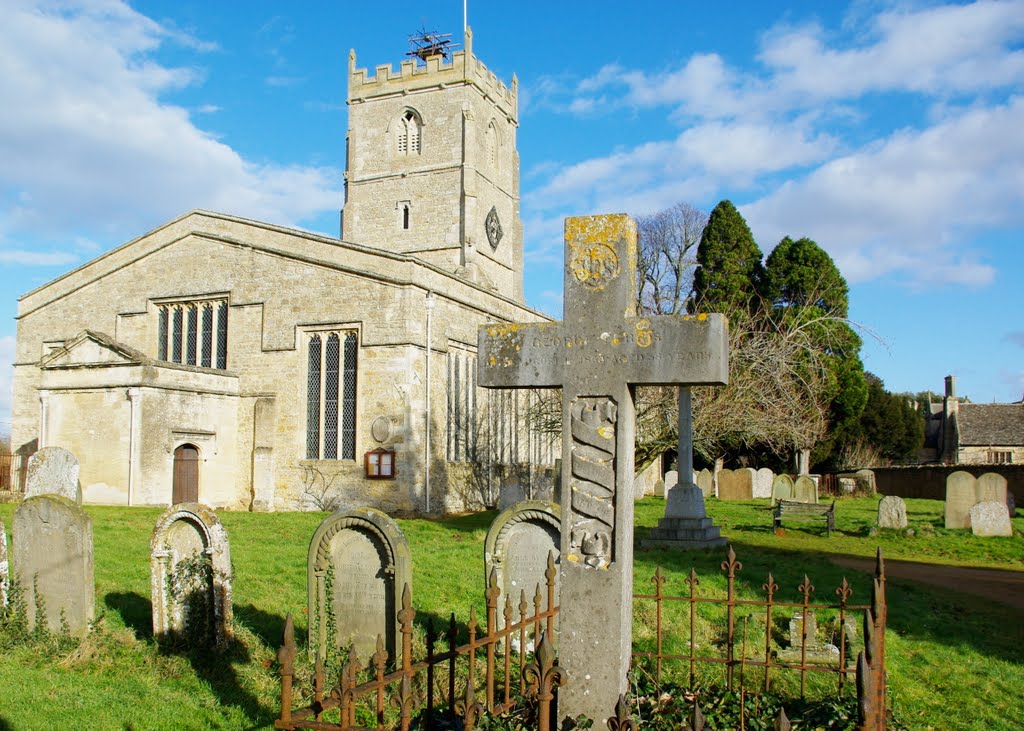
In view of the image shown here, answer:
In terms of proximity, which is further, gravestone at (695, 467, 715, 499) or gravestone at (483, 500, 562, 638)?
gravestone at (695, 467, 715, 499)

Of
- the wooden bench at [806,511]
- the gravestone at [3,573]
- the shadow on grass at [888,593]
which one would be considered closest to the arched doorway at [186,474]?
the shadow on grass at [888,593]

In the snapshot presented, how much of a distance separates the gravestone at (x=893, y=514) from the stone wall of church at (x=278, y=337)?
10.7 m

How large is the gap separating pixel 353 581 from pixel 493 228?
30.8 meters

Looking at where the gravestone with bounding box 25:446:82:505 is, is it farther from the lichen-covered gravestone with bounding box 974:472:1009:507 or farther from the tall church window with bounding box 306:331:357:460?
the lichen-covered gravestone with bounding box 974:472:1009:507

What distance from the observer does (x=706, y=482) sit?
29031mm

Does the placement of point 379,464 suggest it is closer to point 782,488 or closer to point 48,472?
point 48,472

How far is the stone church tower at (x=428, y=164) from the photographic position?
1359 inches

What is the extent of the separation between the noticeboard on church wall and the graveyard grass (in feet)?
16.3

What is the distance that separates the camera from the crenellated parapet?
35062 mm

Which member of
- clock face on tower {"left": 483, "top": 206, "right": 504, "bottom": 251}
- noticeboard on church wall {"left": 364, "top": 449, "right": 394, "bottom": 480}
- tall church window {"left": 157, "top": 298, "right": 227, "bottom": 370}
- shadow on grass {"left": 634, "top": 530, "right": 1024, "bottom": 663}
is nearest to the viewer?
shadow on grass {"left": 634, "top": 530, "right": 1024, "bottom": 663}

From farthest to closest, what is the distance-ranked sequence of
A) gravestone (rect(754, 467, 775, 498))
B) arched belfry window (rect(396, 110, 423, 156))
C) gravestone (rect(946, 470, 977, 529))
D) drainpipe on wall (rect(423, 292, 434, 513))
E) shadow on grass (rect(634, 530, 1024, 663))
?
arched belfry window (rect(396, 110, 423, 156)), gravestone (rect(754, 467, 775, 498)), drainpipe on wall (rect(423, 292, 434, 513)), gravestone (rect(946, 470, 977, 529)), shadow on grass (rect(634, 530, 1024, 663))

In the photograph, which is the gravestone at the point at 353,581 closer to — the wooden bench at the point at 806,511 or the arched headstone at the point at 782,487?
the wooden bench at the point at 806,511

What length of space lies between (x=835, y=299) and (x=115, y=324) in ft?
85.8

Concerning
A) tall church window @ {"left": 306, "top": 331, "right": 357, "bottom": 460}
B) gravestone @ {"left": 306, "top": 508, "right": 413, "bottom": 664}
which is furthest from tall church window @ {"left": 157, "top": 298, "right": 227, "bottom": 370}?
gravestone @ {"left": 306, "top": 508, "right": 413, "bottom": 664}
